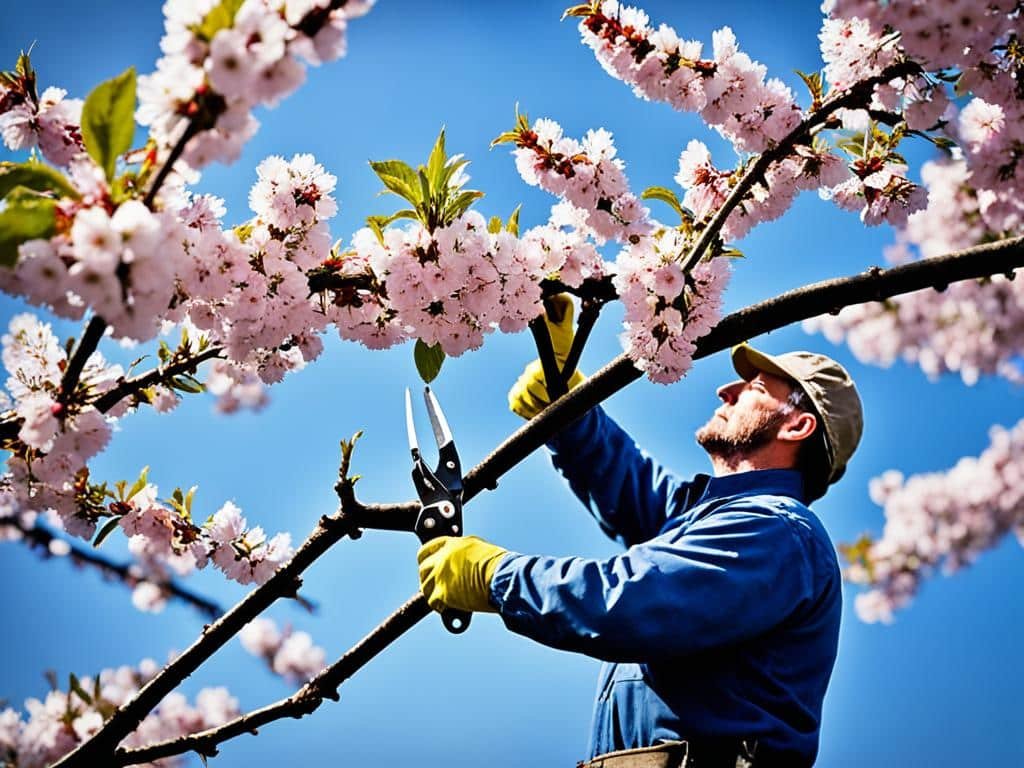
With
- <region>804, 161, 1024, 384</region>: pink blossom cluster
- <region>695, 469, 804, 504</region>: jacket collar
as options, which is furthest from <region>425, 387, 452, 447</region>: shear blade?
<region>804, 161, 1024, 384</region>: pink blossom cluster

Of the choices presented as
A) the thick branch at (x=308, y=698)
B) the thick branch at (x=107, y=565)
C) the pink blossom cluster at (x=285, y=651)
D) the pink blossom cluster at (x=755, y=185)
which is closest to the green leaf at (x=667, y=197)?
the pink blossom cluster at (x=755, y=185)

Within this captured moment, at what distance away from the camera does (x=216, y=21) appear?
1.35 m

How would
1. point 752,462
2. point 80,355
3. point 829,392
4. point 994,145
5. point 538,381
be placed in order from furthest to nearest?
point 538,381
point 829,392
point 752,462
point 994,145
point 80,355

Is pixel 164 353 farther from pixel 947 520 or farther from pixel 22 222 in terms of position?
pixel 947 520

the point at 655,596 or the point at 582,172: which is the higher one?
the point at 582,172

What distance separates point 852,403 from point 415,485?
64.5 inches

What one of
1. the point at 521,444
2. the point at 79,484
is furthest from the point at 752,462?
the point at 79,484

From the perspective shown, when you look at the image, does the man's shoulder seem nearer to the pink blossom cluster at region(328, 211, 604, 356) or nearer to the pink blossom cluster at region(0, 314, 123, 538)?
the pink blossom cluster at region(328, 211, 604, 356)

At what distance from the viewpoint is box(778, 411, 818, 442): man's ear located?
9.97 feet

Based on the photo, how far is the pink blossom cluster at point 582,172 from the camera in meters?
2.35

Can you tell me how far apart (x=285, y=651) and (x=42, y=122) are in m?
5.48

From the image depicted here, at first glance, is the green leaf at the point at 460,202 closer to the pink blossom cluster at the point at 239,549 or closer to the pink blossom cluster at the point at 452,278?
the pink blossom cluster at the point at 452,278

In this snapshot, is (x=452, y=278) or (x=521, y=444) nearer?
(x=452, y=278)

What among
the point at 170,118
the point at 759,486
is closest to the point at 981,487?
the point at 759,486
